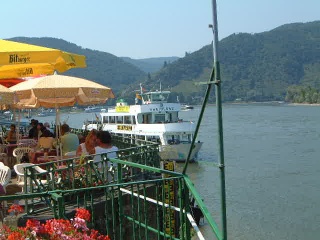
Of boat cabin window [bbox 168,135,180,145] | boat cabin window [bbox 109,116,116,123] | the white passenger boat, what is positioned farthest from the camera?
boat cabin window [bbox 109,116,116,123]

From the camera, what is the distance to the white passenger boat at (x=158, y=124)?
33.2 m

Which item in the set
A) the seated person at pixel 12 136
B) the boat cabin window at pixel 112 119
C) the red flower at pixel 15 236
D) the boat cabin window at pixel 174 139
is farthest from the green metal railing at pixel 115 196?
the boat cabin window at pixel 112 119

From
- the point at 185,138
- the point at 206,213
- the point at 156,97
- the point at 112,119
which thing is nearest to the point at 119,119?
the point at 112,119

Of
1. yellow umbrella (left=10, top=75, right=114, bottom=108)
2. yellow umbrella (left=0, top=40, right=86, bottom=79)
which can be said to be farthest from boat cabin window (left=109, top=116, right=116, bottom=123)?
yellow umbrella (left=10, top=75, right=114, bottom=108)

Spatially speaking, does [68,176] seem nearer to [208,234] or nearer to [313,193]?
[208,234]

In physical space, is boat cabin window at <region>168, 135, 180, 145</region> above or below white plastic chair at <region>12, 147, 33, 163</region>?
below

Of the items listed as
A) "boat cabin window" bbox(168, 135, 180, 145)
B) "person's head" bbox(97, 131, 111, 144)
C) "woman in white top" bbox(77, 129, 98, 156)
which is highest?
"person's head" bbox(97, 131, 111, 144)

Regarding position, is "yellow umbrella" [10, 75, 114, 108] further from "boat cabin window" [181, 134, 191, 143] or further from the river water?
"boat cabin window" [181, 134, 191, 143]

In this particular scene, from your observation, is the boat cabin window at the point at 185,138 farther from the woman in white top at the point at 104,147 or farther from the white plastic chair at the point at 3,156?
the woman in white top at the point at 104,147

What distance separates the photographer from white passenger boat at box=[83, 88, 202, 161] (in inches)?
1309

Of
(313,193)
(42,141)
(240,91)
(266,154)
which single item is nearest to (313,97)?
(240,91)

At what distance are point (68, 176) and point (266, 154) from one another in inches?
1328

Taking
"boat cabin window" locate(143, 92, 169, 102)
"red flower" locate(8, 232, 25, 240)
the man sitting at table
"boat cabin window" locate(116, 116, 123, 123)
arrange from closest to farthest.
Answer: "red flower" locate(8, 232, 25, 240) → the man sitting at table → "boat cabin window" locate(143, 92, 169, 102) → "boat cabin window" locate(116, 116, 123, 123)

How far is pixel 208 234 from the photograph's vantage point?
17.3m
